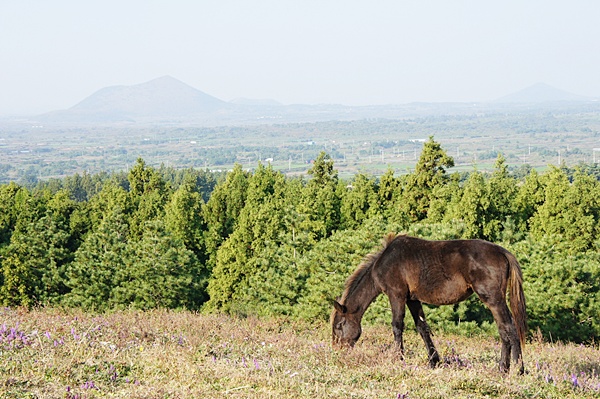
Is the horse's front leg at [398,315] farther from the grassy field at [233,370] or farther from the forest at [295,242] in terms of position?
the forest at [295,242]

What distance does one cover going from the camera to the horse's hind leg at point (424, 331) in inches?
376

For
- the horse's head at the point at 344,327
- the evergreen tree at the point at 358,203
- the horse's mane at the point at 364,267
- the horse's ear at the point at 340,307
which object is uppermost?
the horse's mane at the point at 364,267

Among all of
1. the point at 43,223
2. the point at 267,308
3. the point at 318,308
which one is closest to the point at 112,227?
the point at 43,223

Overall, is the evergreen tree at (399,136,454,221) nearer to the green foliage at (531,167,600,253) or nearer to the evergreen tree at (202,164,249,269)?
the green foliage at (531,167,600,253)

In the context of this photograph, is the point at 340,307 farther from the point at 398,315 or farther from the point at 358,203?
the point at 358,203

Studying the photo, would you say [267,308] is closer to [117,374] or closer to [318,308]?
[318,308]

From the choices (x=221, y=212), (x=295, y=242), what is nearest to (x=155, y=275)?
(x=295, y=242)

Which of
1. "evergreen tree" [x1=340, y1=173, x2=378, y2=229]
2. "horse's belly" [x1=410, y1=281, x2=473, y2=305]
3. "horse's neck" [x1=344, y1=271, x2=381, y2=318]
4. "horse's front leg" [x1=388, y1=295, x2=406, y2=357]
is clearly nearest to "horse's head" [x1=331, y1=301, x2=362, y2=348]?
"horse's neck" [x1=344, y1=271, x2=381, y2=318]

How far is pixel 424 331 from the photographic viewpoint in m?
9.94

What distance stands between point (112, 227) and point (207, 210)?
972cm

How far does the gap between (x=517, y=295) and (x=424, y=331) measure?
1468 millimetres

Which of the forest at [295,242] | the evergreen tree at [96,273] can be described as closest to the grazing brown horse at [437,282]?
the forest at [295,242]

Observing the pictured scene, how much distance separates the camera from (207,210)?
45.3 m

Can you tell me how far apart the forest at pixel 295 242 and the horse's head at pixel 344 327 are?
11568 mm
